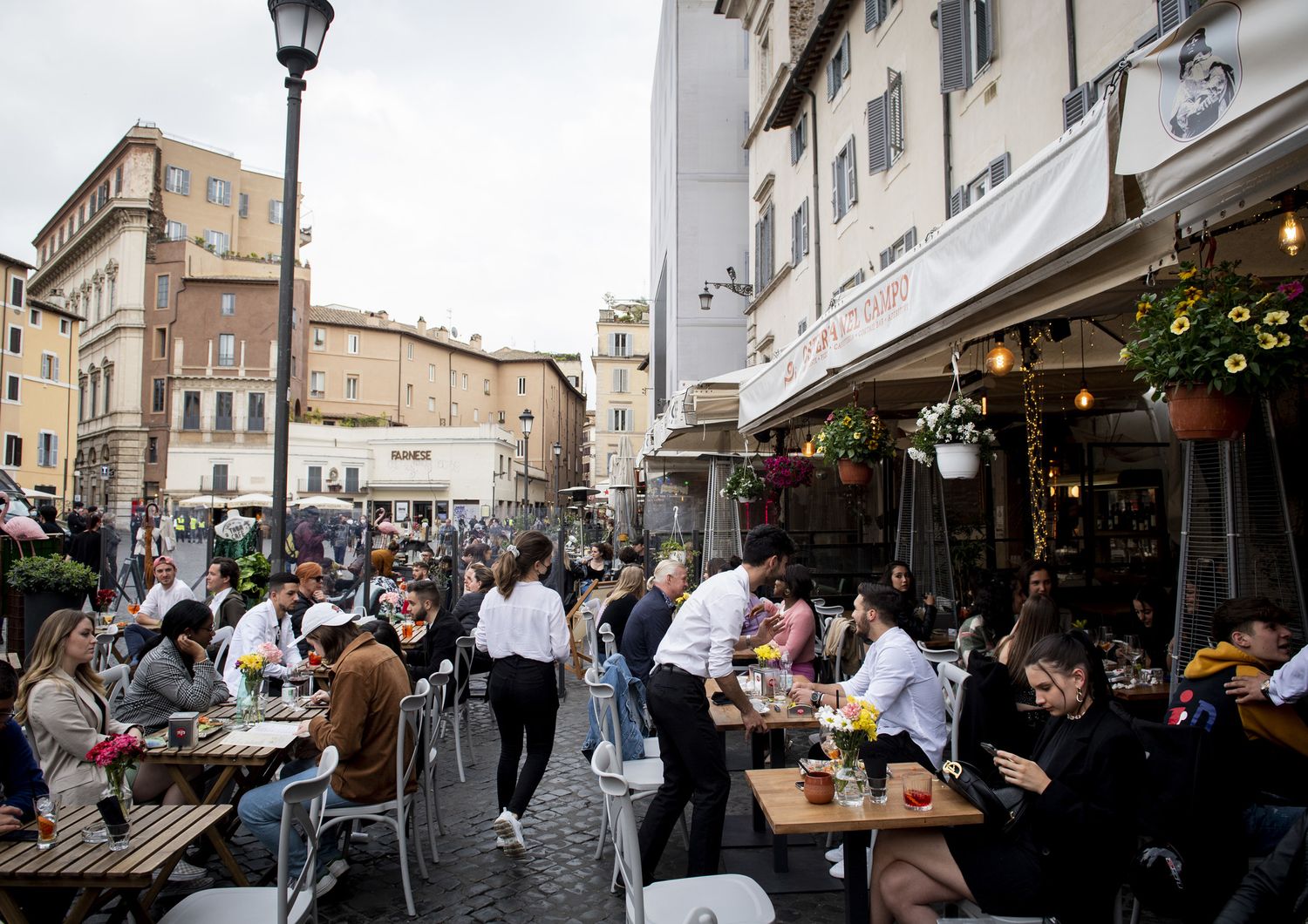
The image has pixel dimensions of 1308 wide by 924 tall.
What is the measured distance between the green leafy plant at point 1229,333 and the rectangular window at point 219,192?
64.9 meters

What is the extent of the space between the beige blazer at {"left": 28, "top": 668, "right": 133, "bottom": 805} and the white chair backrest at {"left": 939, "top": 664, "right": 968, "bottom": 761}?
4.21 metres

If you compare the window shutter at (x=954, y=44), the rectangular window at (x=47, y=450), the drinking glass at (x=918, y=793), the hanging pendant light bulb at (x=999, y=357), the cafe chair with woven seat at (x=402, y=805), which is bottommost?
the cafe chair with woven seat at (x=402, y=805)

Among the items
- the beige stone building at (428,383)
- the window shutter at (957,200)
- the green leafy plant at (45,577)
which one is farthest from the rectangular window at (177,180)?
the window shutter at (957,200)

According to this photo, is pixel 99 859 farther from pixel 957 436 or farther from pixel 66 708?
pixel 957 436

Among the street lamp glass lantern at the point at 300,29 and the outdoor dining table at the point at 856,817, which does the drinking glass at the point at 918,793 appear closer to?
the outdoor dining table at the point at 856,817

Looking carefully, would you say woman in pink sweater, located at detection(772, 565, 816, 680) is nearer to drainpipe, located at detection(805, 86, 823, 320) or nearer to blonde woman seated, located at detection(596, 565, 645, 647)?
blonde woman seated, located at detection(596, 565, 645, 647)

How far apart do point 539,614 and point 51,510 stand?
16340 millimetres

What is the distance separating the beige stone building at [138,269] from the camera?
172ft

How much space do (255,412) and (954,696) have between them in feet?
178

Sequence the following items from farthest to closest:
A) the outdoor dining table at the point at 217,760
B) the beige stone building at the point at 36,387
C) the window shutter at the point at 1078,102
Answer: the beige stone building at the point at 36,387 → the window shutter at the point at 1078,102 → the outdoor dining table at the point at 217,760

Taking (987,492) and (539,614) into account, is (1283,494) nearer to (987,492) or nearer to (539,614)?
(539,614)

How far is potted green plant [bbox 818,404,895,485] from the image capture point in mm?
7766

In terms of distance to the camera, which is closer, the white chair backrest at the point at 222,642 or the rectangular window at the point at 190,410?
the white chair backrest at the point at 222,642

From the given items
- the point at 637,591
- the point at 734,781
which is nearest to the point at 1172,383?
the point at 734,781
